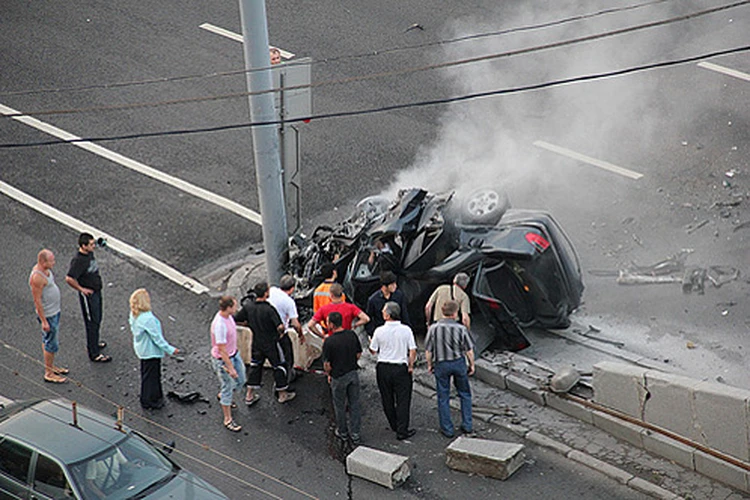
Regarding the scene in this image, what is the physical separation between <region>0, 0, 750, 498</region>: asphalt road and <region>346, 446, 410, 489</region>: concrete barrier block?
12 centimetres

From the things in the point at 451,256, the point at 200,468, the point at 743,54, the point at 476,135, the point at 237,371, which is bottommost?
the point at 200,468

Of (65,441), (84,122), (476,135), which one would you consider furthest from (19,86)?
(65,441)

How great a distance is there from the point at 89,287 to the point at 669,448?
5991mm

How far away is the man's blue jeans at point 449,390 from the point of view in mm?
10250

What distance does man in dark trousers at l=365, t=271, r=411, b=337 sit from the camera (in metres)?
11.0

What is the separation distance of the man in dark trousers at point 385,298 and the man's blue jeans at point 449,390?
915 millimetres

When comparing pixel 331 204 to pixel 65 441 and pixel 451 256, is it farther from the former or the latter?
pixel 65 441

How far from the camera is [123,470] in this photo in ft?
29.5

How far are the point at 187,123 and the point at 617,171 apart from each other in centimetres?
623

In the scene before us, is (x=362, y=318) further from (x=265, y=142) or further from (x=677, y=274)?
(x=677, y=274)

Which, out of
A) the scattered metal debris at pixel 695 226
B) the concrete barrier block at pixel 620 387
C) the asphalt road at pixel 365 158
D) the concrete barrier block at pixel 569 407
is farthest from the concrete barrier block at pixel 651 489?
the scattered metal debris at pixel 695 226

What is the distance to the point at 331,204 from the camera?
15148 millimetres

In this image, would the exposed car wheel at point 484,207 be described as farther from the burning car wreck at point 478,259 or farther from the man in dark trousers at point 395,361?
the man in dark trousers at point 395,361

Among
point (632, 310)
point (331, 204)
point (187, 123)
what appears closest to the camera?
point (632, 310)
